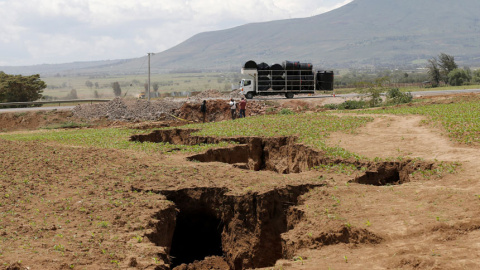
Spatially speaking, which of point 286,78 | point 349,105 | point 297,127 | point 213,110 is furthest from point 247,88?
point 297,127

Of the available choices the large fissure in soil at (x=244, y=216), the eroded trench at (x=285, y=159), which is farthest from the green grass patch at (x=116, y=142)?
the large fissure in soil at (x=244, y=216)

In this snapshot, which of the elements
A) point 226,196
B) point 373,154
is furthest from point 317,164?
point 226,196

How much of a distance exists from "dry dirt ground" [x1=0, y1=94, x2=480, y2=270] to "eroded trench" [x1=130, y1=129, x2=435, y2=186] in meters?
0.06

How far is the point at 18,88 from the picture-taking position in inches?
2304

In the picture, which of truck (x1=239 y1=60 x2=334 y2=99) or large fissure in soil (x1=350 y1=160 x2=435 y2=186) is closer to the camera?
large fissure in soil (x1=350 y1=160 x2=435 y2=186)

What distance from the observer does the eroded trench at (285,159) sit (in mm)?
16438

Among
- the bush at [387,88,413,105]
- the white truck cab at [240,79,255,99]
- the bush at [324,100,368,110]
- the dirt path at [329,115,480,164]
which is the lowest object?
the dirt path at [329,115,480,164]

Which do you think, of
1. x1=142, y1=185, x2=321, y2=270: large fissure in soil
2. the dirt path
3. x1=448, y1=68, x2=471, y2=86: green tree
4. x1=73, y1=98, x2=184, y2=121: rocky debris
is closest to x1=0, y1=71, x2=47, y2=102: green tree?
x1=73, y1=98, x2=184, y2=121: rocky debris

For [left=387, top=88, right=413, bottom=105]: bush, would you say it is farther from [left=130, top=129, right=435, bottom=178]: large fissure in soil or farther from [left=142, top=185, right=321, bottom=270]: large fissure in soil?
[left=142, top=185, right=321, bottom=270]: large fissure in soil

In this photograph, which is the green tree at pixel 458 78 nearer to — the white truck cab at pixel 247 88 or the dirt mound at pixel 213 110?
the white truck cab at pixel 247 88

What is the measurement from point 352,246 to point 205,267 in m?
5.95

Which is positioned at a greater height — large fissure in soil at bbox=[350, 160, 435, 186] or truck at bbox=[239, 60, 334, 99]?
truck at bbox=[239, 60, 334, 99]

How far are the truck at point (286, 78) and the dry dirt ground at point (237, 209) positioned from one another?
24.5 metres

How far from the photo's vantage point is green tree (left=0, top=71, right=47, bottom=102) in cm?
5675
